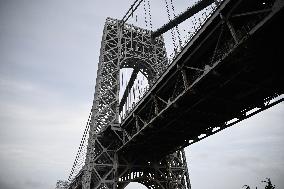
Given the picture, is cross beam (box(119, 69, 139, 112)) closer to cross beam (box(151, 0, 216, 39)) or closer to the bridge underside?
cross beam (box(151, 0, 216, 39))

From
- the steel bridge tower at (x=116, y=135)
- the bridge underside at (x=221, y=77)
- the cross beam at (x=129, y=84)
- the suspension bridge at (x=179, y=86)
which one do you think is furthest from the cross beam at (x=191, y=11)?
the bridge underside at (x=221, y=77)

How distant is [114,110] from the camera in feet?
59.3

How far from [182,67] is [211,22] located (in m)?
2.32

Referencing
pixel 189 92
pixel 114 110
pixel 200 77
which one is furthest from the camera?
pixel 114 110

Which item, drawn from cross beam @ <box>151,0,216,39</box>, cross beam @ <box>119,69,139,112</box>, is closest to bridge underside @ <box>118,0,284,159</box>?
cross beam @ <box>151,0,216,39</box>

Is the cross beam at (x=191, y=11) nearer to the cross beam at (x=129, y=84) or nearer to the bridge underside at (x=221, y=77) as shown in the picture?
the cross beam at (x=129, y=84)

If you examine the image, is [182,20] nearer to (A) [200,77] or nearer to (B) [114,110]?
(B) [114,110]

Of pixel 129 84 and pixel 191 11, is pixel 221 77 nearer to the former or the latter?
pixel 191 11

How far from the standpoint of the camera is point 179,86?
459 inches

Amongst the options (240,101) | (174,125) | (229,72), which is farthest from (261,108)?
(174,125)

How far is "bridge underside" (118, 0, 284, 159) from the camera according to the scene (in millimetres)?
7570

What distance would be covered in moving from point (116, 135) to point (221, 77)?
30.2 ft

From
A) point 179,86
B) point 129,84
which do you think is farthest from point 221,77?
point 129,84

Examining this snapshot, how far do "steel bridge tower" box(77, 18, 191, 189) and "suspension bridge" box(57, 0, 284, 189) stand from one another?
7 centimetres
